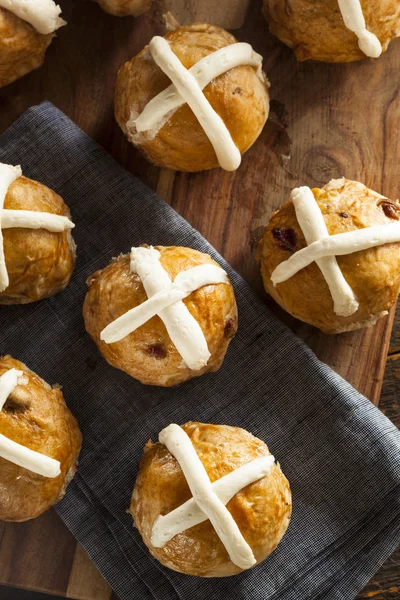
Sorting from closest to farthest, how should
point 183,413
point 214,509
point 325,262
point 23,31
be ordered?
point 214,509
point 325,262
point 23,31
point 183,413

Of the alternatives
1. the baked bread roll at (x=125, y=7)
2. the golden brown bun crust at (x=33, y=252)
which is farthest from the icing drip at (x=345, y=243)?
the baked bread roll at (x=125, y=7)

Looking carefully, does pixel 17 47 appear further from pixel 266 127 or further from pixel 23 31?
pixel 266 127

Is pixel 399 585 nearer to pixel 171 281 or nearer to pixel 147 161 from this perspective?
pixel 171 281

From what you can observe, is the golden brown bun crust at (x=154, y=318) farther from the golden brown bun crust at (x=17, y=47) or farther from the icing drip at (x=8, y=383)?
the golden brown bun crust at (x=17, y=47)

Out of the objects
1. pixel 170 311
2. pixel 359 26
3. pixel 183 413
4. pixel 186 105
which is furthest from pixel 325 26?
pixel 183 413

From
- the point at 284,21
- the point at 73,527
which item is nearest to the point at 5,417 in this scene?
the point at 73,527

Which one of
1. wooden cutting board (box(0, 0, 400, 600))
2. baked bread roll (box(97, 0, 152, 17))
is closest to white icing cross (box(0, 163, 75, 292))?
wooden cutting board (box(0, 0, 400, 600))

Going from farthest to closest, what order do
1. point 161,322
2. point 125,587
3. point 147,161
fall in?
point 147,161 → point 125,587 → point 161,322
